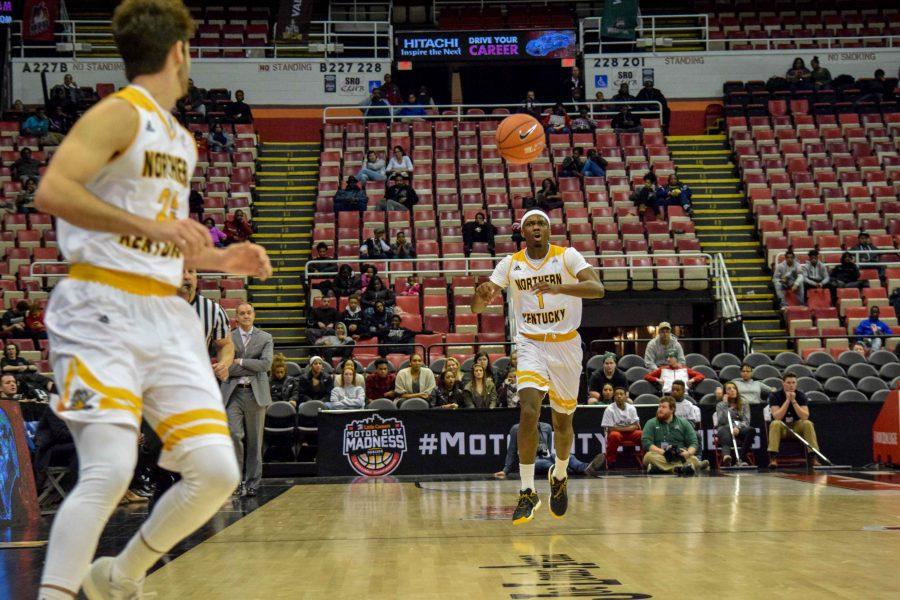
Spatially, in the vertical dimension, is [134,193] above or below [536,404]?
above

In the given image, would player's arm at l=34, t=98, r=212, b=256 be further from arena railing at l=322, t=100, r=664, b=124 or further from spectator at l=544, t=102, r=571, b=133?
spectator at l=544, t=102, r=571, b=133

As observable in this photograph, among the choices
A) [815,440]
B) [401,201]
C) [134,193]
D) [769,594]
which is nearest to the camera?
[134,193]

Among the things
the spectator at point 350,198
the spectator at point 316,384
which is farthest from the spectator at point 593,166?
the spectator at point 316,384

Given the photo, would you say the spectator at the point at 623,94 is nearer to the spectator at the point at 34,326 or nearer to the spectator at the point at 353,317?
the spectator at the point at 353,317

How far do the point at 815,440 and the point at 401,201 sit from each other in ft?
36.4

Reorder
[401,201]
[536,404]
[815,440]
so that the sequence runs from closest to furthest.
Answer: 1. [536,404]
2. [815,440]
3. [401,201]

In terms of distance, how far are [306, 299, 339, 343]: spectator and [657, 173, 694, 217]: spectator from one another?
325 inches

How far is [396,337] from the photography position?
1778cm

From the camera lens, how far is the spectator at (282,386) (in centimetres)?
1544

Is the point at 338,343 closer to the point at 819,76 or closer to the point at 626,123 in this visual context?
the point at 626,123

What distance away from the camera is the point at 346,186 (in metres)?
23.3

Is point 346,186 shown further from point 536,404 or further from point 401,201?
point 536,404

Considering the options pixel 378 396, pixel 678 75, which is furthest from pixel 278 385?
pixel 678 75

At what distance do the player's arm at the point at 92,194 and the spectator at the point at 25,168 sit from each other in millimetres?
21701
